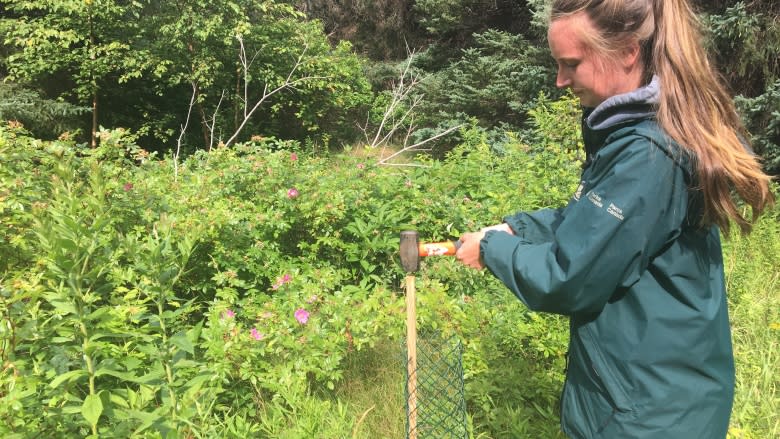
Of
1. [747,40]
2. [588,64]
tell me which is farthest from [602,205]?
[747,40]

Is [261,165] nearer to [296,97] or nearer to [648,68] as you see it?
[648,68]

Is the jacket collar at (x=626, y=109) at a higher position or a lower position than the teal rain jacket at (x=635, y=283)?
higher

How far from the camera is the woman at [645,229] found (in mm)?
953

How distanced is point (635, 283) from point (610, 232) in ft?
0.59

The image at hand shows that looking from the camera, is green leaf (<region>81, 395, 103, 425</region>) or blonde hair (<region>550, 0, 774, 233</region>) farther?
green leaf (<region>81, 395, 103, 425</region>)

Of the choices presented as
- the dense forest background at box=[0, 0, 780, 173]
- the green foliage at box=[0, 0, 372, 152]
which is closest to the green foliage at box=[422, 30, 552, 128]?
the dense forest background at box=[0, 0, 780, 173]

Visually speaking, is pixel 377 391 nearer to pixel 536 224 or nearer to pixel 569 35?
pixel 536 224

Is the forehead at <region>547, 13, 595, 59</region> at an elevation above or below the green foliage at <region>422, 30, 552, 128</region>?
above

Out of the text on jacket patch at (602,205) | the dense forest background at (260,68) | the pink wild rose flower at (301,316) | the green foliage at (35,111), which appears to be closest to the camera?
the text on jacket patch at (602,205)

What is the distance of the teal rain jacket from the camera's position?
0.95m

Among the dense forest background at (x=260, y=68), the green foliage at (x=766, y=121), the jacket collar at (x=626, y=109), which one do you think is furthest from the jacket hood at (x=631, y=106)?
the dense forest background at (x=260, y=68)

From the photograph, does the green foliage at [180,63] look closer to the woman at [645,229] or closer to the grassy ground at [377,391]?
the grassy ground at [377,391]

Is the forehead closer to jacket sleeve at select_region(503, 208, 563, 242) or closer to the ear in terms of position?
the ear

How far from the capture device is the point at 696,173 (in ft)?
3.16
